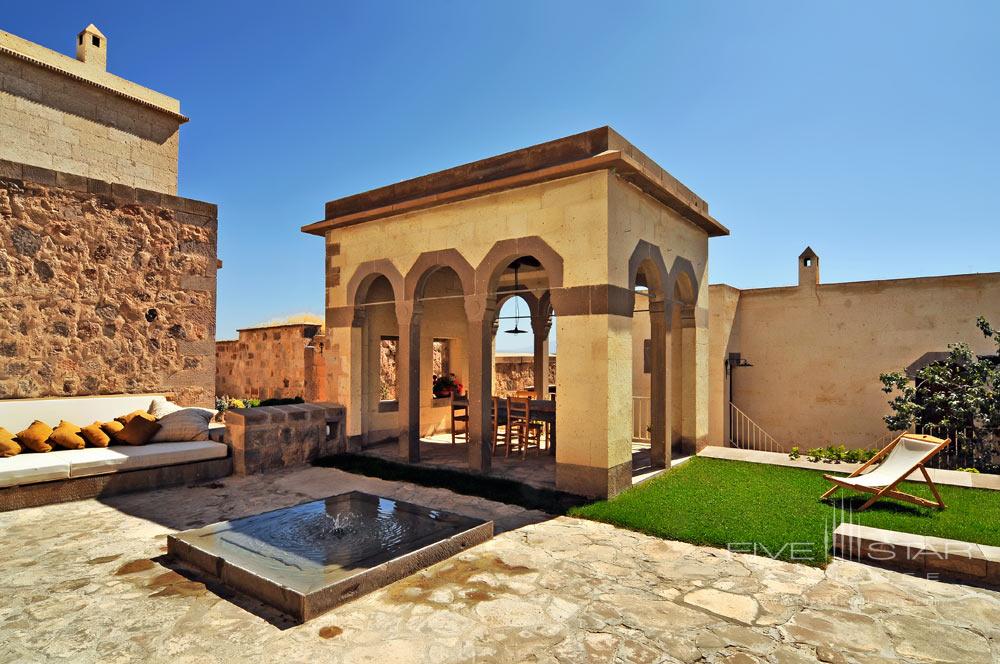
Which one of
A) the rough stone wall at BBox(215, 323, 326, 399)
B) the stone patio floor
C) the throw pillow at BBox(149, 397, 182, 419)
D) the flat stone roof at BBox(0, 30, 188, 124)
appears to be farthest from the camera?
the rough stone wall at BBox(215, 323, 326, 399)

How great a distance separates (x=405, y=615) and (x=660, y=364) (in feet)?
17.2

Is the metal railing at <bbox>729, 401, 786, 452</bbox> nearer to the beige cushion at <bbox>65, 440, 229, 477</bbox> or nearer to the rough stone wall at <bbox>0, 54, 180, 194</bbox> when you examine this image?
the beige cushion at <bbox>65, 440, 229, 477</bbox>

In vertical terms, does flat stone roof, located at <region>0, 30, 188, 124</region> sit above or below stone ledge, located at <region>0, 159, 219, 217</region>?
above

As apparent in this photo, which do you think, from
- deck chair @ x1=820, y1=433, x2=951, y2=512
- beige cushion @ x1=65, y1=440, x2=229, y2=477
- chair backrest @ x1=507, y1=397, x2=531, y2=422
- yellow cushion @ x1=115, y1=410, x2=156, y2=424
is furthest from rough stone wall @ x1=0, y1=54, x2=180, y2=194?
deck chair @ x1=820, y1=433, x2=951, y2=512

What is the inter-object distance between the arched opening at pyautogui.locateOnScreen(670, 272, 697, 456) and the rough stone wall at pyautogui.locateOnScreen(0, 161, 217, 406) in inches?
299

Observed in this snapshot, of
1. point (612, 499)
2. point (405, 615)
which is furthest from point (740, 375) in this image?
point (405, 615)

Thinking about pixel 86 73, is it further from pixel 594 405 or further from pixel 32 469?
pixel 594 405

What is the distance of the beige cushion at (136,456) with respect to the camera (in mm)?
6012

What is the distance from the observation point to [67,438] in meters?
6.41

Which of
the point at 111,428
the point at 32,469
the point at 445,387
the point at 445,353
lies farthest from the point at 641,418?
the point at 32,469

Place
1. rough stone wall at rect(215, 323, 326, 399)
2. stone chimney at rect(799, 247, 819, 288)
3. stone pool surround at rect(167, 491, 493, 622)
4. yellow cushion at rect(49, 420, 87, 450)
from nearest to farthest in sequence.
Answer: stone pool surround at rect(167, 491, 493, 622) < yellow cushion at rect(49, 420, 87, 450) < stone chimney at rect(799, 247, 819, 288) < rough stone wall at rect(215, 323, 326, 399)

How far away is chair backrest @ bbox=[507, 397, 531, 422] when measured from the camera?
8164 mm

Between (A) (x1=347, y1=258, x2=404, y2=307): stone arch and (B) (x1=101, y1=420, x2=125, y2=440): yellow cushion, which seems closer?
(B) (x1=101, y1=420, x2=125, y2=440): yellow cushion

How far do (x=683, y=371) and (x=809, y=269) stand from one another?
213 inches
